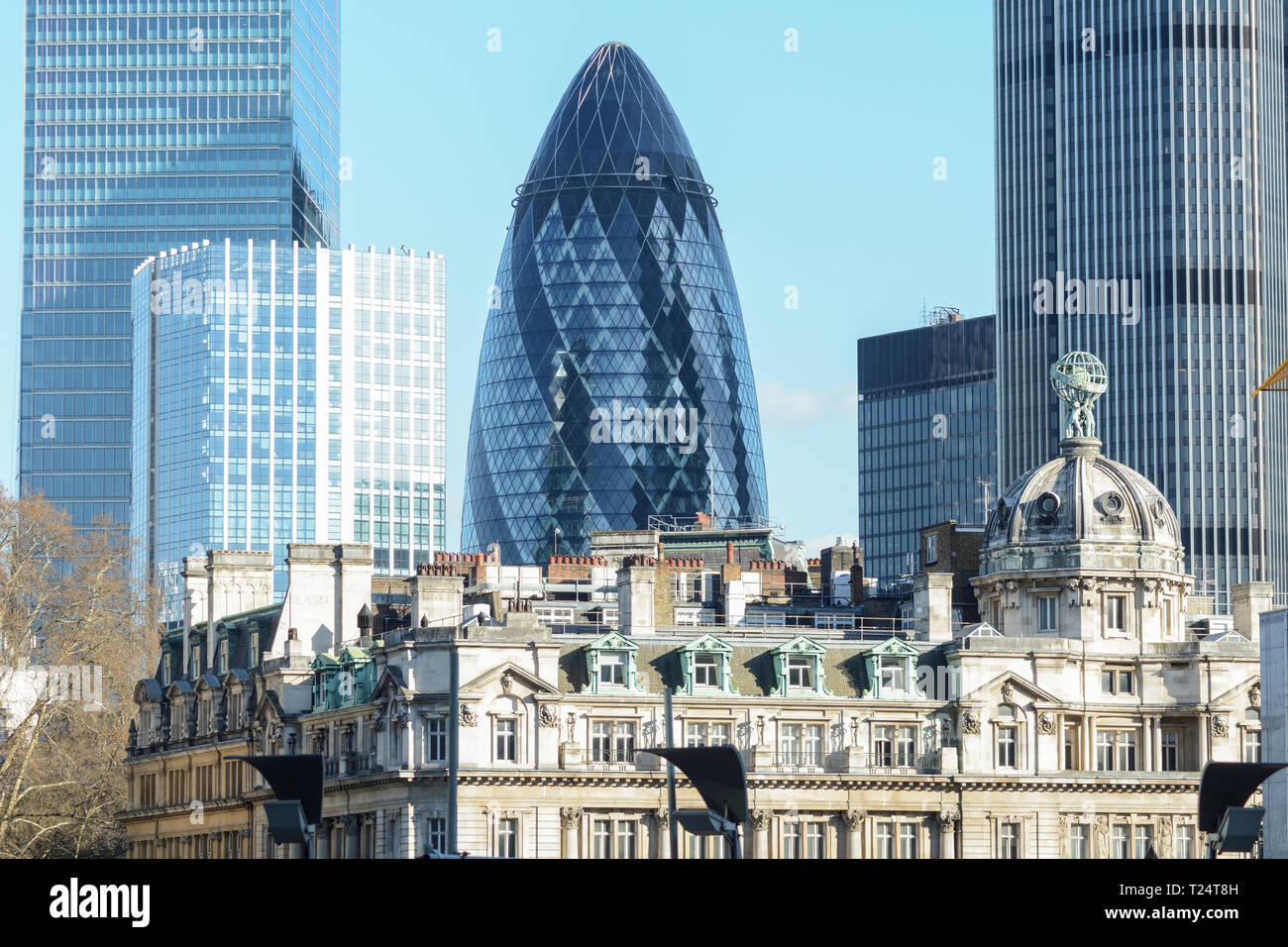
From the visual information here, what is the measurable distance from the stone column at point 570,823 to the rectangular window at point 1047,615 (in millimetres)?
28878

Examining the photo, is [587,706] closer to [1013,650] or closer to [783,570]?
[1013,650]

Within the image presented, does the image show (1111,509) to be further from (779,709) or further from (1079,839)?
(779,709)

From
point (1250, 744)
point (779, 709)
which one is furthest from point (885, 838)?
point (1250, 744)

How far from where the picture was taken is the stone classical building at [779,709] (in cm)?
12275

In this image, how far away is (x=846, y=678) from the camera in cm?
13025

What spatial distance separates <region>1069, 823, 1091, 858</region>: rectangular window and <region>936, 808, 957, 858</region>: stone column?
6229 millimetres

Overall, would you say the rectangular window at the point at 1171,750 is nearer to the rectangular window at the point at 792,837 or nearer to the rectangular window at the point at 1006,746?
the rectangular window at the point at 1006,746

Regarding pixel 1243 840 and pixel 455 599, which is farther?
pixel 455 599

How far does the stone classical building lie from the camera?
403ft

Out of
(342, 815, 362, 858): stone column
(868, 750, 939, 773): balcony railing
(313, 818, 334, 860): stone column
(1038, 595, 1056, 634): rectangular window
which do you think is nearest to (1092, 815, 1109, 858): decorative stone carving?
(868, 750, 939, 773): balcony railing

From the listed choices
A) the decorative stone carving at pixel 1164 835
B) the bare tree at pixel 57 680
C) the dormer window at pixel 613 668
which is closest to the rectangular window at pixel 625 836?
the dormer window at pixel 613 668
